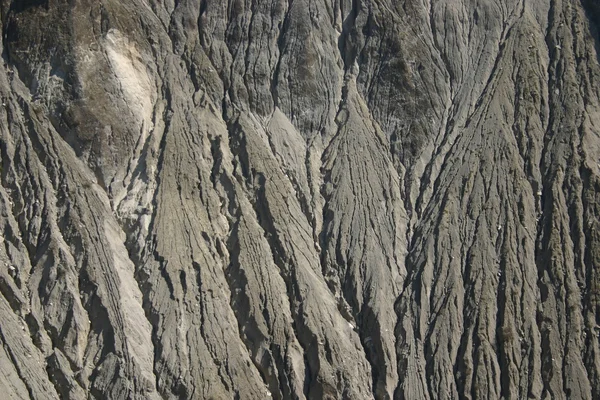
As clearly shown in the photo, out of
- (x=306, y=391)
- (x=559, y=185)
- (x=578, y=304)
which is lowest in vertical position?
(x=306, y=391)

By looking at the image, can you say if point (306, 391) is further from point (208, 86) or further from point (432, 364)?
point (208, 86)

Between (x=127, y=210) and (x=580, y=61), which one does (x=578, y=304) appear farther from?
(x=127, y=210)

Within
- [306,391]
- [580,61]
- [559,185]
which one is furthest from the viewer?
[580,61]

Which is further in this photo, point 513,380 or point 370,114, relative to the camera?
point 370,114

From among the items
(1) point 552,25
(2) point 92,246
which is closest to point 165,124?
(2) point 92,246

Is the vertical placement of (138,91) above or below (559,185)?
above

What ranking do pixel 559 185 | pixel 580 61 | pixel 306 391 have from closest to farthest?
pixel 306 391 < pixel 559 185 < pixel 580 61
